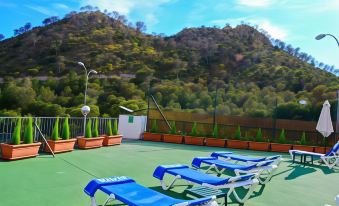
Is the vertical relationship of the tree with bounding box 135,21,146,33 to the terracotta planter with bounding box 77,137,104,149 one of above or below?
above

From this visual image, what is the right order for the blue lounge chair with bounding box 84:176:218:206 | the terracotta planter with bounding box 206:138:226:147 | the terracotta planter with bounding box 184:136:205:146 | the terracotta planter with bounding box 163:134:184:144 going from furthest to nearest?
the terracotta planter with bounding box 163:134:184:144 < the terracotta planter with bounding box 184:136:205:146 < the terracotta planter with bounding box 206:138:226:147 < the blue lounge chair with bounding box 84:176:218:206

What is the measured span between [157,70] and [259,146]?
3542 centimetres

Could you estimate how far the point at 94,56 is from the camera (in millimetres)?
58750

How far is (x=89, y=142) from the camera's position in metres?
10.2

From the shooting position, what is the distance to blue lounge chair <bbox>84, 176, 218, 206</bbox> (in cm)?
384

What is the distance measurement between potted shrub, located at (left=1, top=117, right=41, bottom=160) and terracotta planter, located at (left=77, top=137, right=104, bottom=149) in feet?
7.22

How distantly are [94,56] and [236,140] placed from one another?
161ft

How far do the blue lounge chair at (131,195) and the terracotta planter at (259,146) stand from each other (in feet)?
31.9

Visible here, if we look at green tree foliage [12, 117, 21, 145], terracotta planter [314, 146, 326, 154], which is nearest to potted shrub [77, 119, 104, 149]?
green tree foliage [12, 117, 21, 145]

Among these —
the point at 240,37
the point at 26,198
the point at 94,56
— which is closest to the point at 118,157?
the point at 26,198

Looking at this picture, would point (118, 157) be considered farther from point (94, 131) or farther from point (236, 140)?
point (236, 140)

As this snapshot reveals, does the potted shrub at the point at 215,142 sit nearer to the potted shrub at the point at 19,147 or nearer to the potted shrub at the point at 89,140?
the potted shrub at the point at 89,140

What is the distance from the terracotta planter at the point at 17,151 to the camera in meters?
7.24

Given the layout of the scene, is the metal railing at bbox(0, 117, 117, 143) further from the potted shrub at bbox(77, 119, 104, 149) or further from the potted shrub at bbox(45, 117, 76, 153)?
the potted shrub at bbox(77, 119, 104, 149)
